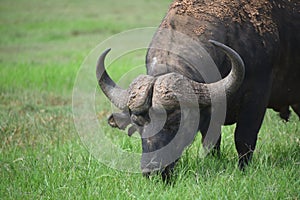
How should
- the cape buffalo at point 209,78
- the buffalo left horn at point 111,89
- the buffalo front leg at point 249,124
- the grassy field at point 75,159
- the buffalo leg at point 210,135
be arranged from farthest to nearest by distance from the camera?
the buffalo front leg at point 249,124 → the buffalo leg at point 210,135 → the buffalo left horn at point 111,89 → the cape buffalo at point 209,78 → the grassy field at point 75,159

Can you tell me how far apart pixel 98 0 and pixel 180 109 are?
20815mm

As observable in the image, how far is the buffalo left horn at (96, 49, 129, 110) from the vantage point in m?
4.66

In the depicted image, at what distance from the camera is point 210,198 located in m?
4.09

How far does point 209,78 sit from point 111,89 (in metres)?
0.84

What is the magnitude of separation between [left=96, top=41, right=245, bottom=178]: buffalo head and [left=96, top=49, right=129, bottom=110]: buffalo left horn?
1 centimetres

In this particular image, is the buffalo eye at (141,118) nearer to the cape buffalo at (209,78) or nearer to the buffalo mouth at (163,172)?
the cape buffalo at (209,78)

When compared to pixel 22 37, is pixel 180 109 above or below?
above

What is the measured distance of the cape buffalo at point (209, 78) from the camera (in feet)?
14.6

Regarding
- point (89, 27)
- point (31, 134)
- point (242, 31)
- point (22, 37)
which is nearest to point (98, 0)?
point (89, 27)

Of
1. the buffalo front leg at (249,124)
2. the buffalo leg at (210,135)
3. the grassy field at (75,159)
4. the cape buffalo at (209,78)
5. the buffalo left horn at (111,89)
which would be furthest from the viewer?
the buffalo front leg at (249,124)

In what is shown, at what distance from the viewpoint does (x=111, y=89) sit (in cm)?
485

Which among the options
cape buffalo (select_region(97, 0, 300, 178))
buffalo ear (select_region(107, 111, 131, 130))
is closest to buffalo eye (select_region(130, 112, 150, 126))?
cape buffalo (select_region(97, 0, 300, 178))

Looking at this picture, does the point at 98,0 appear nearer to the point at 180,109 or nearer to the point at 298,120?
the point at 298,120

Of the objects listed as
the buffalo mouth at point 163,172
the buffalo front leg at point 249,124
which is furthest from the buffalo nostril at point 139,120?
the buffalo front leg at point 249,124
